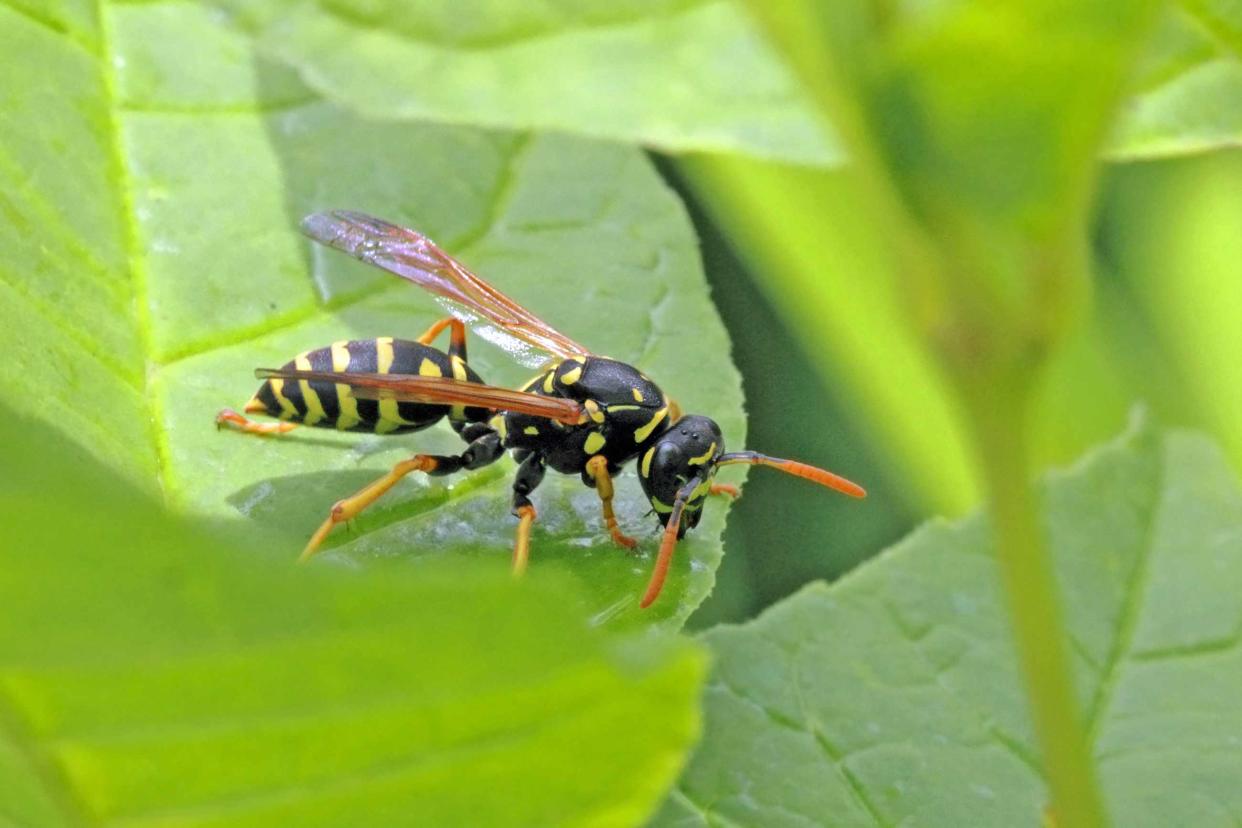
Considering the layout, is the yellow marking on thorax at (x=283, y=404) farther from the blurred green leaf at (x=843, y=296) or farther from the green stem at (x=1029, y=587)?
the blurred green leaf at (x=843, y=296)

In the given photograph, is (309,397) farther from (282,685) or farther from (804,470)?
(282,685)

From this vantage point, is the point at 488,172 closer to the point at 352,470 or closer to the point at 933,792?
the point at 352,470

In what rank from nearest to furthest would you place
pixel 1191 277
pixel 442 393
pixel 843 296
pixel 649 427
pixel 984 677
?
pixel 984 677 < pixel 442 393 < pixel 649 427 < pixel 843 296 < pixel 1191 277

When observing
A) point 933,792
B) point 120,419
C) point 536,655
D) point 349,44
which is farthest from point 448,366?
point 536,655

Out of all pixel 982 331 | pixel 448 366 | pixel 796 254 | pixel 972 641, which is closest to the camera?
pixel 982 331

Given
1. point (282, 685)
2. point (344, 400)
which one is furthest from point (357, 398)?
point (282, 685)

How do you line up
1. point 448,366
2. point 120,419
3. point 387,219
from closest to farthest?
point 120,419 → point 387,219 → point 448,366
